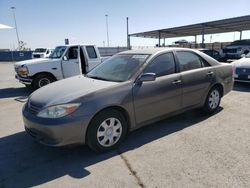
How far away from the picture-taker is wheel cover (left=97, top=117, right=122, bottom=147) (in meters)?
3.66

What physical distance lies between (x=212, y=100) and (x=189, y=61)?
3.85 ft

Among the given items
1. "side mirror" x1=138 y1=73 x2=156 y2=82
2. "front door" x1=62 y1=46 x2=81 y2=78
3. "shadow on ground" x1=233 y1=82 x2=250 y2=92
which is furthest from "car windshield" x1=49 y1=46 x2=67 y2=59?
"shadow on ground" x1=233 y1=82 x2=250 y2=92

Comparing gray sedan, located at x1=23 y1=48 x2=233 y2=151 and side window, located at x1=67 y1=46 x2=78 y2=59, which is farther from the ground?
side window, located at x1=67 y1=46 x2=78 y2=59

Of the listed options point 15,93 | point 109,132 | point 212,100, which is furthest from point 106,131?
point 15,93

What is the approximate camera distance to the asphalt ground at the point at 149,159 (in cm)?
298

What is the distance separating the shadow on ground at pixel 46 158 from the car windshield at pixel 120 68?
3.82ft

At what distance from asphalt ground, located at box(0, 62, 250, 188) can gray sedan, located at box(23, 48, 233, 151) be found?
0.33 metres

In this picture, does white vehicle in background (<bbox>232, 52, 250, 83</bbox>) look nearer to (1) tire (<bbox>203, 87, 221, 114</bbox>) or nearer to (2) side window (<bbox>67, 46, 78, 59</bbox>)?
(1) tire (<bbox>203, 87, 221, 114</bbox>)

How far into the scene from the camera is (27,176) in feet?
10.4

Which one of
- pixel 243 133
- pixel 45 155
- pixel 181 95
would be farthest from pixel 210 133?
pixel 45 155

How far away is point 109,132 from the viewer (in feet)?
12.3

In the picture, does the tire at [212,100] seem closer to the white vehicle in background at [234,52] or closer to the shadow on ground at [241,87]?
the shadow on ground at [241,87]

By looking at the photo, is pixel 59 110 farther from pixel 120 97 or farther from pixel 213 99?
pixel 213 99

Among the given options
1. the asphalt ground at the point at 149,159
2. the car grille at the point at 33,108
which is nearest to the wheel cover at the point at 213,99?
the asphalt ground at the point at 149,159
